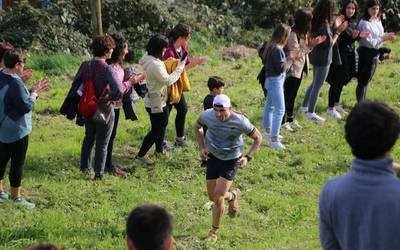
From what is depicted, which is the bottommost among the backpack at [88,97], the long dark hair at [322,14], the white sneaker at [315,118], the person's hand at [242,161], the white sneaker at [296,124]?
the white sneaker at [296,124]

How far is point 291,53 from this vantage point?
9.92 meters

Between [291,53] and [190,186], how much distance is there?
250 centimetres

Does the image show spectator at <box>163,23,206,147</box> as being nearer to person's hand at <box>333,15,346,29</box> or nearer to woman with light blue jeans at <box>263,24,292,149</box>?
woman with light blue jeans at <box>263,24,292,149</box>

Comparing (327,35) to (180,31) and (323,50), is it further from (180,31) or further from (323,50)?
(180,31)

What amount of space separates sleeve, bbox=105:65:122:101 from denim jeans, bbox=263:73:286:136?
2.40 meters

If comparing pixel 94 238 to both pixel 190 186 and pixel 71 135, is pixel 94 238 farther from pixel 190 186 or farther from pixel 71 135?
pixel 71 135

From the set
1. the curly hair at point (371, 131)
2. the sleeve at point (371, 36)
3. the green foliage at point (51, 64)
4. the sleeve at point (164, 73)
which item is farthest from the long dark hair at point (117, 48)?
the curly hair at point (371, 131)

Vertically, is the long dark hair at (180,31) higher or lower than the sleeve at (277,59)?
higher

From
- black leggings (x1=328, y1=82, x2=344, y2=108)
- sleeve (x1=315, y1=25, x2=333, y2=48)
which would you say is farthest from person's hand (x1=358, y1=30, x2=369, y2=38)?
black leggings (x1=328, y1=82, x2=344, y2=108)

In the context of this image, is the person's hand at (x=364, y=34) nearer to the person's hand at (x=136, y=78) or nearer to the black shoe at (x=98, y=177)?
the person's hand at (x=136, y=78)

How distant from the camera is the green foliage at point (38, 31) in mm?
13562

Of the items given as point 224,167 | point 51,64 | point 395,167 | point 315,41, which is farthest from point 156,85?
point 395,167

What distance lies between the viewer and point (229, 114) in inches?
271

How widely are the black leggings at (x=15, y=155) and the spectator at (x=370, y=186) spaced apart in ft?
15.3
